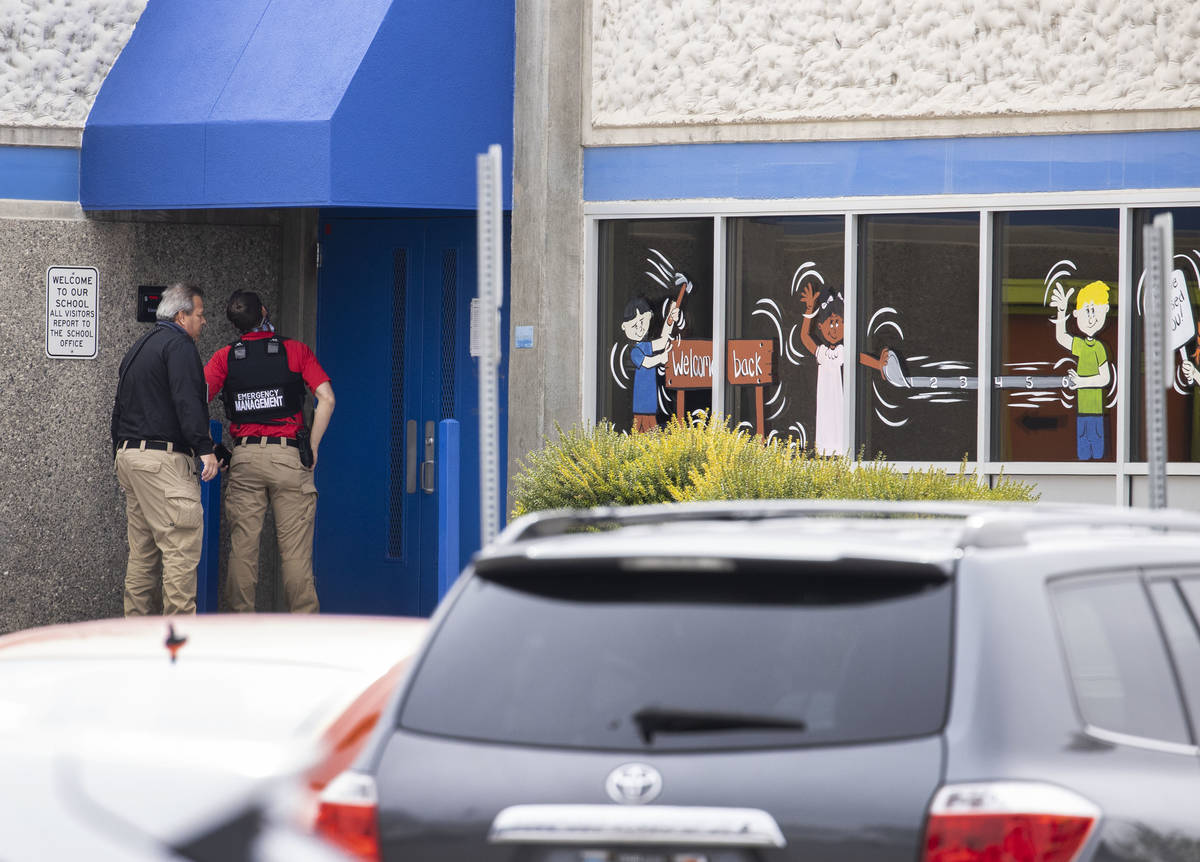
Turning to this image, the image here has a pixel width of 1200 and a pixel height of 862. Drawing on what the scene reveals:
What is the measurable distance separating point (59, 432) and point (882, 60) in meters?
5.99

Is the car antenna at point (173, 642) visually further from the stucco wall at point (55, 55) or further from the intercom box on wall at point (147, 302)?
the stucco wall at point (55, 55)

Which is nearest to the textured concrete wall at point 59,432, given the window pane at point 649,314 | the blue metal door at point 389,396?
the blue metal door at point 389,396

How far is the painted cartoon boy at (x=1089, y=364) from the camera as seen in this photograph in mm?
10336

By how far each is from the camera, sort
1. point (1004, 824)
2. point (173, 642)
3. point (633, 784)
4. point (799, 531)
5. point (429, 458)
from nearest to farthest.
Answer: point (1004, 824), point (633, 784), point (799, 531), point (173, 642), point (429, 458)

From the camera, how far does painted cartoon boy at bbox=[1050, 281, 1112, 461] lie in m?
10.3

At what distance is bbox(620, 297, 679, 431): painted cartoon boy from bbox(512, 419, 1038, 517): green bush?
1.82m

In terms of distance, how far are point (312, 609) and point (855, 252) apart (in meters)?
4.47

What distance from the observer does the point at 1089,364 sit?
34.0ft

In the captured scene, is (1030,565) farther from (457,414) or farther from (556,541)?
(457,414)

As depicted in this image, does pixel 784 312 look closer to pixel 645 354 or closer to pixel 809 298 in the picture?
pixel 809 298

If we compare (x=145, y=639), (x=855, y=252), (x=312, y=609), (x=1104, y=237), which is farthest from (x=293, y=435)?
(x=145, y=639)

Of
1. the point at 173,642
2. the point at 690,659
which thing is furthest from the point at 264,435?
the point at 690,659

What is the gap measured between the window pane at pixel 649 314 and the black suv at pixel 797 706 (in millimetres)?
7767

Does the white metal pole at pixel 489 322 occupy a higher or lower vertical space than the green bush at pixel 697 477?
higher
